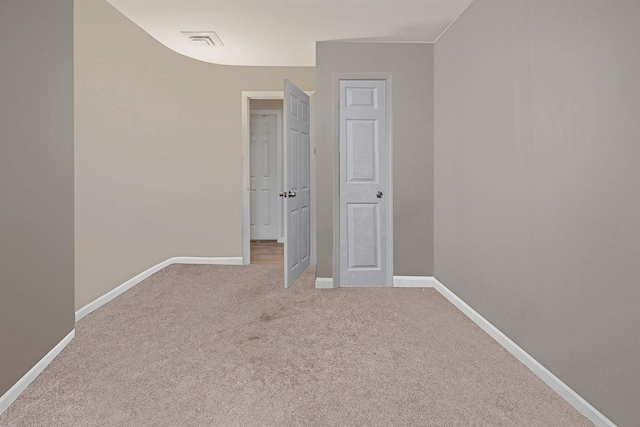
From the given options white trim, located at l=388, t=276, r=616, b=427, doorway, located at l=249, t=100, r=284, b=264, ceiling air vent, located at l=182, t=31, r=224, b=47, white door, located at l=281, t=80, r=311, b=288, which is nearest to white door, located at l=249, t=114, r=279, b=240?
doorway, located at l=249, t=100, r=284, b=264

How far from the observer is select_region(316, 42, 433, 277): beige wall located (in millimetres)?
3854

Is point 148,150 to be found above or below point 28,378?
above

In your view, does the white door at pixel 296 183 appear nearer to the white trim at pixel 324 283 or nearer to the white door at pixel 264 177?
the white trim at pixel 324 283

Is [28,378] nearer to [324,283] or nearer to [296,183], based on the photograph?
[324,283]

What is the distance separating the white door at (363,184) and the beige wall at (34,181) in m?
2.30

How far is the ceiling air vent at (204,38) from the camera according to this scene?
146 inches

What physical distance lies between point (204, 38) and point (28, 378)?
3.08 m

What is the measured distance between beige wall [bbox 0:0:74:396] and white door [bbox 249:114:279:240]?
4466 millimetres

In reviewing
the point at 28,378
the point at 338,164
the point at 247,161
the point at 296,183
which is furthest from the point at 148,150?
the point at 28,378

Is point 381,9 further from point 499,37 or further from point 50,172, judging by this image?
point 50,172

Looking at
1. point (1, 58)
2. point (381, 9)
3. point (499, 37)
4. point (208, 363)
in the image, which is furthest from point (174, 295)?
point (499, 37)

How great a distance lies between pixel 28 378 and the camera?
199 cm

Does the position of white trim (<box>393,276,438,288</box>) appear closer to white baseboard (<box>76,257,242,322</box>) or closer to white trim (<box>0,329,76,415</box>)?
white baseboard (<box>76,257,242,322</box>)

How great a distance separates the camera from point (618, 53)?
1.58 m
